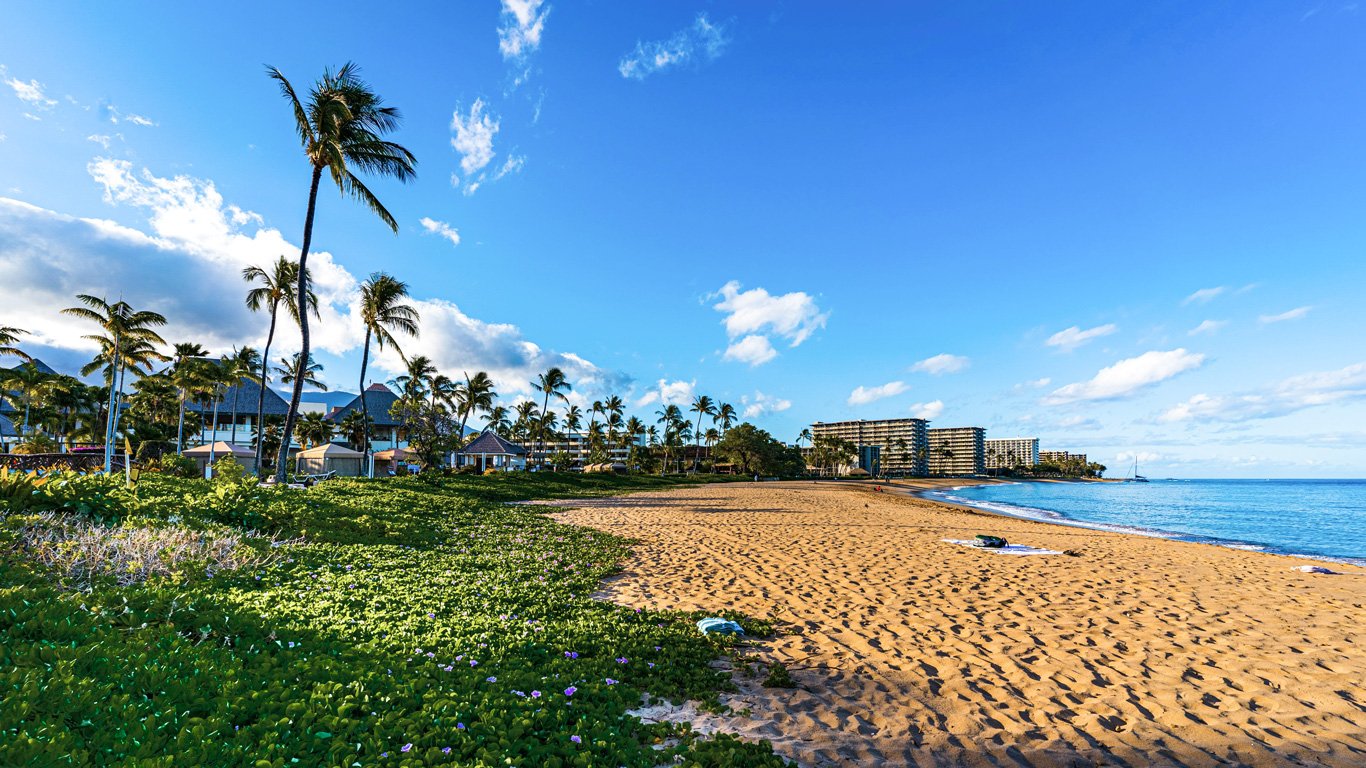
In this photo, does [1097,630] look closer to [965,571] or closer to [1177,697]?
[1177,697]

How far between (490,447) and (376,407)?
17.7 m

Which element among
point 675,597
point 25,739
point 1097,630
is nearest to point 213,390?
point 675,597

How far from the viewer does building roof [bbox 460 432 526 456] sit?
194ft

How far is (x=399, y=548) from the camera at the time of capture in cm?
1137

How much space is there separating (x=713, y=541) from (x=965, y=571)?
6.14 meters

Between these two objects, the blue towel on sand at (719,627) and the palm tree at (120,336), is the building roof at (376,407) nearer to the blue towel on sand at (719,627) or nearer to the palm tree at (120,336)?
the palm tree at (120,336)

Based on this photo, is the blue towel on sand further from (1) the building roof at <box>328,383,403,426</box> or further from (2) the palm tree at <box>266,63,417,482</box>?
(1) the building roof at <box>328,383,403,426</box>

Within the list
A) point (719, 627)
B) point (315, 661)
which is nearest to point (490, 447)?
point (719, 627)

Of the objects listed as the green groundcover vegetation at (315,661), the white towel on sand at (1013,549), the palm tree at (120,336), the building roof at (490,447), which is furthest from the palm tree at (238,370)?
the white towel on sand at (1013,549)

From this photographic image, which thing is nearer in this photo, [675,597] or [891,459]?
[675,597]

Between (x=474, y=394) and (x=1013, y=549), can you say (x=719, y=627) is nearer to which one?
(x=1013, y=549)

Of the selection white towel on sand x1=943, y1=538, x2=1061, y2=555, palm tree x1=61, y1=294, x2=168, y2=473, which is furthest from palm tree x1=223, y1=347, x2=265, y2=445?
white towel on sand x1=943, y1=538, x2=1061, y2=555

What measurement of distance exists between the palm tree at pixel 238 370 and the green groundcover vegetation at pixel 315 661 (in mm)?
35726

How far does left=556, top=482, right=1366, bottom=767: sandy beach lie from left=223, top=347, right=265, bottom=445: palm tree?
3965 cm
